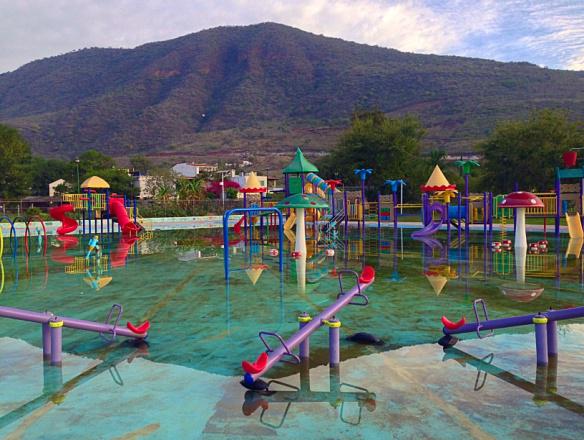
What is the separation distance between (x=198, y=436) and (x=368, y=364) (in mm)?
2615

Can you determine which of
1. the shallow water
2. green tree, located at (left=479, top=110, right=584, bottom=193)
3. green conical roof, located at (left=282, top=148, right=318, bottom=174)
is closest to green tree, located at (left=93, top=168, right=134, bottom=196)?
green tree, located at (left=479, top=110, right=584, bottom=193)

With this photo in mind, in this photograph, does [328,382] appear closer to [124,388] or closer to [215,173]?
[124,388]

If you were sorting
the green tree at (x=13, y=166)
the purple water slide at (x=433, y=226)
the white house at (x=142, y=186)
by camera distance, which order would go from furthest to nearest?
the white house at (x=142, y=186)
the green tree at (x=13, y=166)
the purple water slide at (x=433, y=226)

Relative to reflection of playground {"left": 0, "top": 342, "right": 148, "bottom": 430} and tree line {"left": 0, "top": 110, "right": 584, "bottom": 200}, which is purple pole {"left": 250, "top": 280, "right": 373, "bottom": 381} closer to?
reflection of playground {"left": 0, "top": 342, "right": 148, "bottom": 430}

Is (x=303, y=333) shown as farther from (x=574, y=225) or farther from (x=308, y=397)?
(x=574, y=225)

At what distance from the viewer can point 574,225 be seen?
24.0 metres

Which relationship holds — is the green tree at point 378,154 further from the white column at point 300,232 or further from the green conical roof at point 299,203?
the green conical roof at point 299,203

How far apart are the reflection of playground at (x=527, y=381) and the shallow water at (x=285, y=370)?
0.02m

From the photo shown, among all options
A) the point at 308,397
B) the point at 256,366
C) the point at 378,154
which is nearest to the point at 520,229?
the point at 308,397

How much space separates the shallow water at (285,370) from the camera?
16.6 feet

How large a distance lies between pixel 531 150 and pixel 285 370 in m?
42.8

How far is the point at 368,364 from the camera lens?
673cm

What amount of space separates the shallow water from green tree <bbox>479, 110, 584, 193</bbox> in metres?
33.4

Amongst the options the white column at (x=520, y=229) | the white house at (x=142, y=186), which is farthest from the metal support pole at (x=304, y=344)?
the white house at (x=142, y=186)
